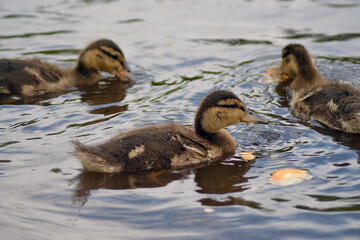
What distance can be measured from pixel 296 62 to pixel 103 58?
309cm

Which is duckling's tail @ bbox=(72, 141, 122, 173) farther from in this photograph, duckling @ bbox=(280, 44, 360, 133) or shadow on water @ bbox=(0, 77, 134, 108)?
duckling @ bbox=(280, 44, 360, 133)

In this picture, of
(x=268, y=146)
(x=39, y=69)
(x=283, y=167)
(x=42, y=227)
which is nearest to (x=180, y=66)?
(x=39, y=69)

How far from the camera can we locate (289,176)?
522 cm

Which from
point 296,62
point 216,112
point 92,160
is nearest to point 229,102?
point 216,112

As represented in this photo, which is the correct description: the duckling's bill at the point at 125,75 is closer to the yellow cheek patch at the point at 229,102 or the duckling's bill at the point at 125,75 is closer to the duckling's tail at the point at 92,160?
the yellow cheek patch at the point at 229,102

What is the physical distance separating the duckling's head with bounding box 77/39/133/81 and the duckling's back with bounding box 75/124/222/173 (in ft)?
10.9

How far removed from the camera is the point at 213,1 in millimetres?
12969

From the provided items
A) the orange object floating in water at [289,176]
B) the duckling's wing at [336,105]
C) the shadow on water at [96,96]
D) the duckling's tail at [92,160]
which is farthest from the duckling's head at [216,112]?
the shadow on water at [96,96]

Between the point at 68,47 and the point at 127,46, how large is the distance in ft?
3.67

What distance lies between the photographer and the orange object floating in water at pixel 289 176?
5.13 m

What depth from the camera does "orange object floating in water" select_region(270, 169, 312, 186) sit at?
202 inches

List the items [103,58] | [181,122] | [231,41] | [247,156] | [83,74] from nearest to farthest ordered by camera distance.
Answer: [247,156]
[181,122]
[83,74]
[103,58]
[231,41]

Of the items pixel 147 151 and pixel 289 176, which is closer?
pixel 289 176

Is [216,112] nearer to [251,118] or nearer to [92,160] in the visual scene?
[251,118]
